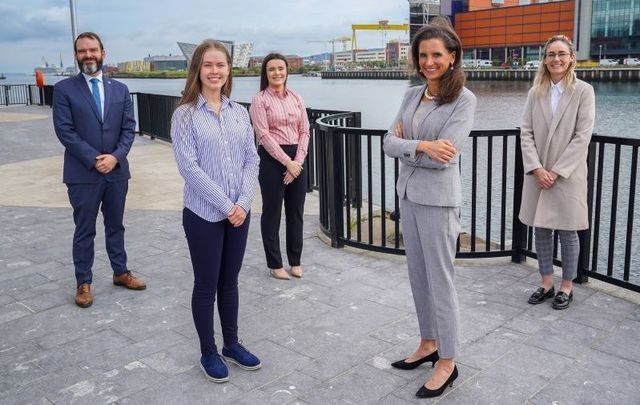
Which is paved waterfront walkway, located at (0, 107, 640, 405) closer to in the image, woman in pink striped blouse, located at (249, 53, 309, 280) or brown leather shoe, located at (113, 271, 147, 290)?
brown leather shoe, located at (113, 271, 147, 290)

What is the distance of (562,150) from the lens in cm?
405

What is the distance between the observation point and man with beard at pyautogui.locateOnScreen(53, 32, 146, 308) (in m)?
4.26

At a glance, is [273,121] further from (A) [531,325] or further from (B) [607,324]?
(B) [607,324]

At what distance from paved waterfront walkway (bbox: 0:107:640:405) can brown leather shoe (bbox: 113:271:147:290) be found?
50 mm

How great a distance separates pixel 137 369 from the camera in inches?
133

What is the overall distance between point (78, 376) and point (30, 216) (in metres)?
4.36

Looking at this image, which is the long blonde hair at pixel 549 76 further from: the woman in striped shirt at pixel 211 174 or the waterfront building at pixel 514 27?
the waterfront building at pixel 514 27

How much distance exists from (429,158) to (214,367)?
1537 mm

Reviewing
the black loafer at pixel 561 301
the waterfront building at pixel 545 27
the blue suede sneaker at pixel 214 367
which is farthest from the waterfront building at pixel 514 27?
the blue suede sneaker at pixel 214 367

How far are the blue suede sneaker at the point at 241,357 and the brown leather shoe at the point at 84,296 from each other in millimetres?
1358

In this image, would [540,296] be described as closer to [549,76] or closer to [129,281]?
[549,76]

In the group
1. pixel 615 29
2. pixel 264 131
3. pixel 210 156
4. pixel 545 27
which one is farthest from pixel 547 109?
pixel 545 27

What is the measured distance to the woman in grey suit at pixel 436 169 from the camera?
9.50 ft

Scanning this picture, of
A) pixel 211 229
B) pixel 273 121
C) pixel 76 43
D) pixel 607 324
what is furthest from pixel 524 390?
pixel 76 43
